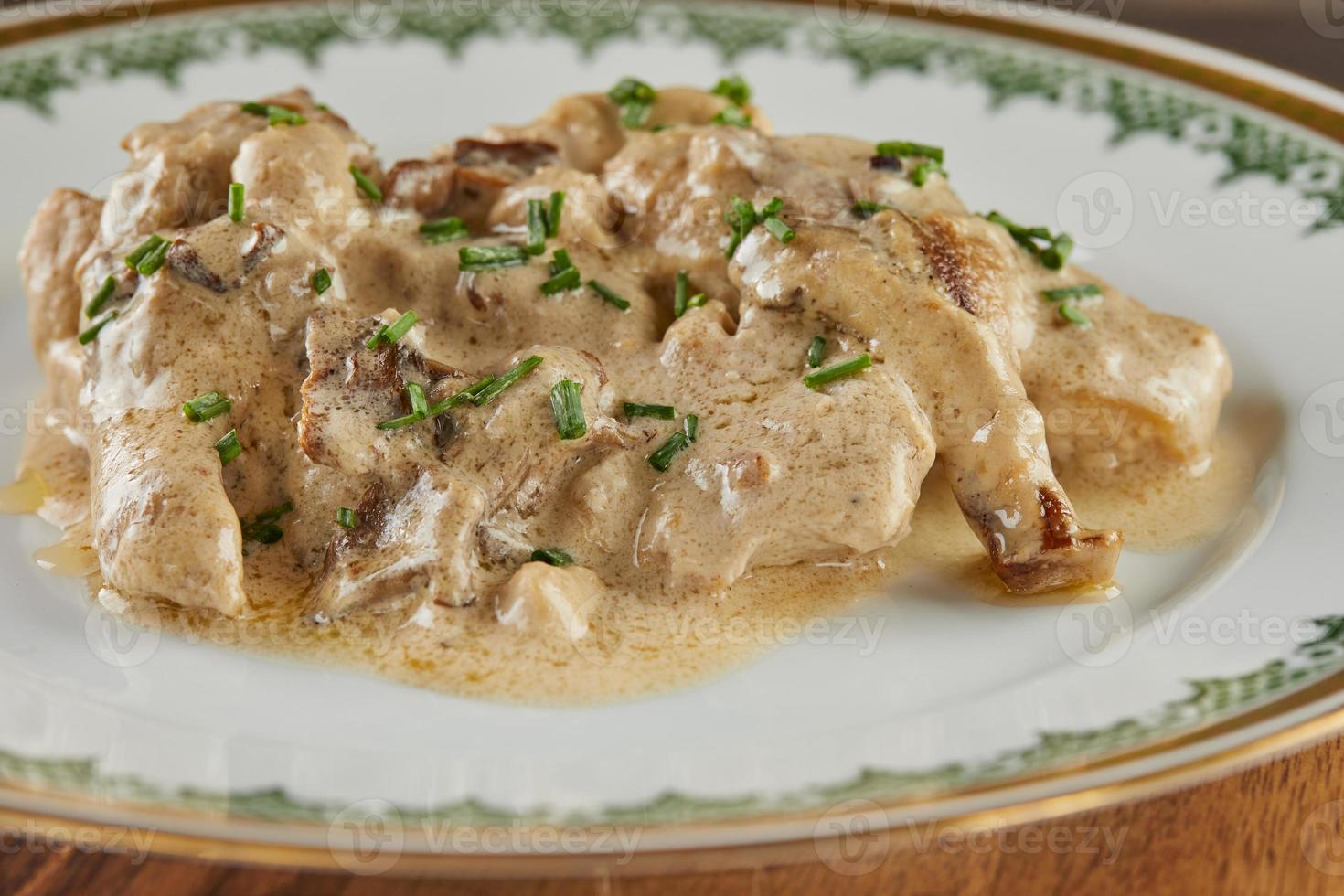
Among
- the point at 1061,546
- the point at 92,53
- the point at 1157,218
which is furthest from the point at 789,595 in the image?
the point at 92,53

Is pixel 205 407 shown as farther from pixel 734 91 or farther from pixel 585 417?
pixel 734 91

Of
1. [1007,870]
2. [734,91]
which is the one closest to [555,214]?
[734,91]

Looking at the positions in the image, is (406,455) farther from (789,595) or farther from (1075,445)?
(1075,445)

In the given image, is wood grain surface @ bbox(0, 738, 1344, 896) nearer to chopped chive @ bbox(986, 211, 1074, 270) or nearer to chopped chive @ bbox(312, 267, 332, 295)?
chopped chive @ bbox(312, 267, 332, 295)

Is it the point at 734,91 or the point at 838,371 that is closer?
the point at 838,371

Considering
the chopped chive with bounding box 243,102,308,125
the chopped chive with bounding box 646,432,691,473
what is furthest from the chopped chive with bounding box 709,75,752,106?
the chopped chive with bounding box 646,432,691,473

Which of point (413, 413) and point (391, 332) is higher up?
point (391, 332)
